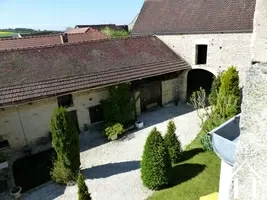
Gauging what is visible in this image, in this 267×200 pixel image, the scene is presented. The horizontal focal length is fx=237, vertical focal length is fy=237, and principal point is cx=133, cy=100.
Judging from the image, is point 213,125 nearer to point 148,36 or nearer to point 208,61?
point 208,61

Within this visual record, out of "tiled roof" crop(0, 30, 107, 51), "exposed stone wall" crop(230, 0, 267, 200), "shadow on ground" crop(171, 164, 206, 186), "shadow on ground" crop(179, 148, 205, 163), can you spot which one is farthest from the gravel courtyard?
"tiled roof" crop(0, 30, 107, 51)

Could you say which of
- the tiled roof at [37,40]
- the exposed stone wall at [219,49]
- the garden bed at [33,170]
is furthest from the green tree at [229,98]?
the tiled roof at [37,40]

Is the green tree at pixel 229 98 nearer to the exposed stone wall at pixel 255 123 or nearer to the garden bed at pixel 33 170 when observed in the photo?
the garden bed at pixel 33 170

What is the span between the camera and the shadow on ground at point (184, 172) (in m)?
10.2

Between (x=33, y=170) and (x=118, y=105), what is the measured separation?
19.3 feet

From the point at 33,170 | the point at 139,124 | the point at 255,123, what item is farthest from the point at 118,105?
the point at 255,123

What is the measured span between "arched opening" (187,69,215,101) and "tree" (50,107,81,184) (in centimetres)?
1293

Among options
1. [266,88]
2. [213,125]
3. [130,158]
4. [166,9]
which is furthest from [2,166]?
[166,9]

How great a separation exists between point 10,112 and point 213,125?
1079 cm

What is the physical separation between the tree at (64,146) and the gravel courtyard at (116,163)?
581 mm

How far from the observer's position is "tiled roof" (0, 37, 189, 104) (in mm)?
13227

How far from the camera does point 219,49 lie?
52.9 ft

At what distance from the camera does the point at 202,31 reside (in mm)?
16688

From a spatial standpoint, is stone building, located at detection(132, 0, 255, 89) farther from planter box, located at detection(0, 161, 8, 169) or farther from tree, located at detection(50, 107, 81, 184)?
planter box, located at detection(0, 161, 8, 169)
